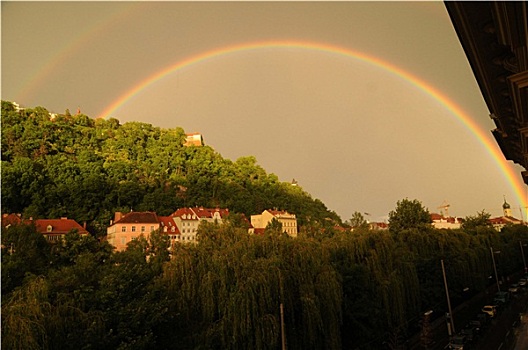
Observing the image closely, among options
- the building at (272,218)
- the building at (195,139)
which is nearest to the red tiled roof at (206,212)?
the building at (272,218)

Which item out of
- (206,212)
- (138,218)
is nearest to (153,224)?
(138,218)

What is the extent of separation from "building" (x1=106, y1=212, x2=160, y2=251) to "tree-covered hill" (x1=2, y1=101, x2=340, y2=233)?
5.31 m

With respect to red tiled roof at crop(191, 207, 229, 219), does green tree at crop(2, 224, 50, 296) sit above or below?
below

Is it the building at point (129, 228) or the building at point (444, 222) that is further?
the building at point (444, 222)

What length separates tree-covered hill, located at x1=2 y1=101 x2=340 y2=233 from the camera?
66.6 metres

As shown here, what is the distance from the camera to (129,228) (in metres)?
63.3

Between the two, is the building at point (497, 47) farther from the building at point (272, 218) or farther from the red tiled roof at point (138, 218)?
the building at point (272, 218)

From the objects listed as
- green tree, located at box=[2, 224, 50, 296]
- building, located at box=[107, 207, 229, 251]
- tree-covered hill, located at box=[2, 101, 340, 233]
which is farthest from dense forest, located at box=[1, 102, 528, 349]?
tree-covered hill, located at box=[2, 101, 340, 233]

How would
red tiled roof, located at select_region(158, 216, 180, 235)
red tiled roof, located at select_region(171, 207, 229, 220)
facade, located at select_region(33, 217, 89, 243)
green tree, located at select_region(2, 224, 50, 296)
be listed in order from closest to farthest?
1. green tree, located at select_region(2, 224, 50, 296)
2. facade, located at select_region(33, 217, 89, 243)
3. red tiled roof, located at select_region(158, 216, 180, 235)
4. red tiled roof, located at select_region(171, 207, 229, 220)

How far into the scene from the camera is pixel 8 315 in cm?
1084

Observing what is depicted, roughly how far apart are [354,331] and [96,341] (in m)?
13.6

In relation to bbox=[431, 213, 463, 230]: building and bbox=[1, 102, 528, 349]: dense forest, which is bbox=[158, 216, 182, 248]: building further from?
bbox=[431, 213, 463, 230]: building

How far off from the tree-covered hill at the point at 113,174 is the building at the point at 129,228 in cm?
531

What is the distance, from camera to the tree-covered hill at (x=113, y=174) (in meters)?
66.6
